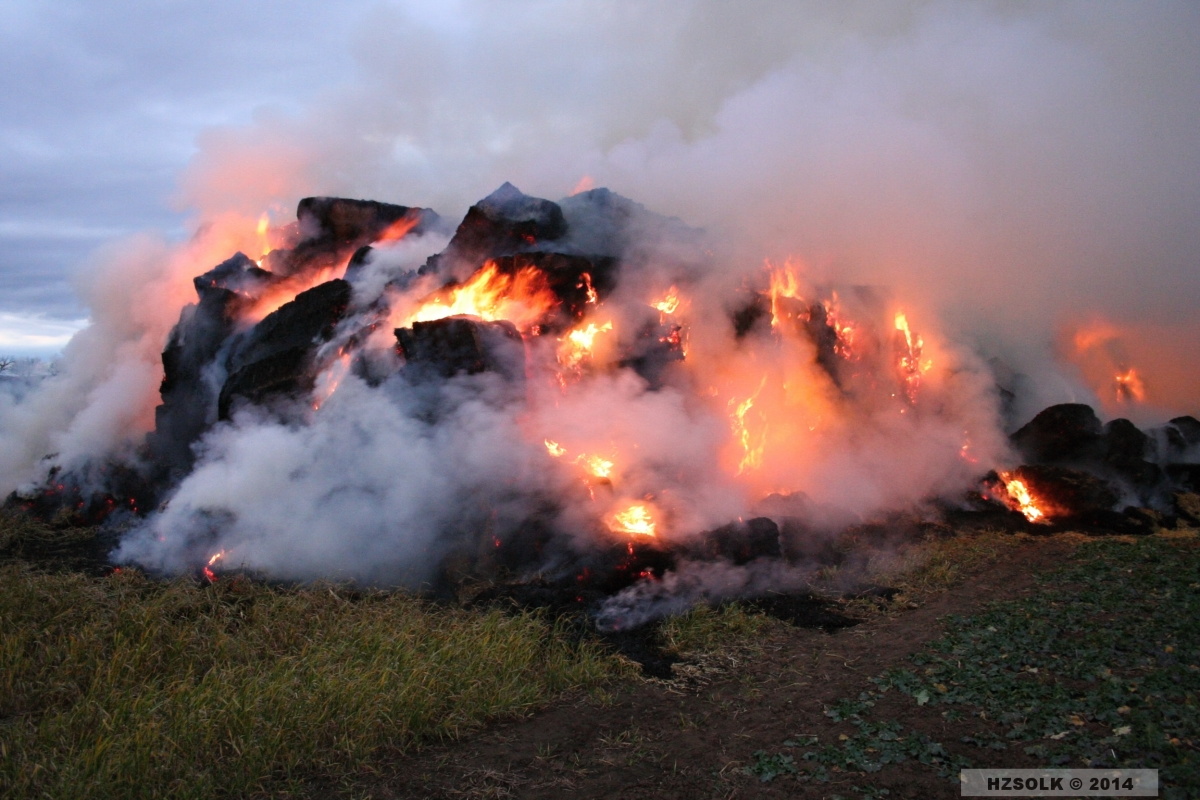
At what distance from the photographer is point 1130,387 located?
748 inches

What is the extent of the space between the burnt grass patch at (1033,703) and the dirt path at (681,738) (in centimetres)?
10

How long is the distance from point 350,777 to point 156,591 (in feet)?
14.1

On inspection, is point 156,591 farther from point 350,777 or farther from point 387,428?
point 350,777

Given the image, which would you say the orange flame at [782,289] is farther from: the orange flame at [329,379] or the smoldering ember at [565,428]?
the orange flame at [329,379]

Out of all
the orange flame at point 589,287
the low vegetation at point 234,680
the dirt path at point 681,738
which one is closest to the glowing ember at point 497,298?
the orange flame at point 589,287

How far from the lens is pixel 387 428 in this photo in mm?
10578

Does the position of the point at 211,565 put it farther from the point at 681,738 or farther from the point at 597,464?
the point at 681,738

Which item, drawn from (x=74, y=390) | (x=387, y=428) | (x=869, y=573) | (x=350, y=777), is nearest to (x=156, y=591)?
(x=387, y=428)

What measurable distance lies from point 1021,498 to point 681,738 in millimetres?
10212

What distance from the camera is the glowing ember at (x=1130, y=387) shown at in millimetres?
18812

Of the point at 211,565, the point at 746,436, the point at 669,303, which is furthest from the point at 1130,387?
the point at 211,565

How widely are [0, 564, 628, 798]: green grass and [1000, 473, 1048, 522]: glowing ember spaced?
932 cm

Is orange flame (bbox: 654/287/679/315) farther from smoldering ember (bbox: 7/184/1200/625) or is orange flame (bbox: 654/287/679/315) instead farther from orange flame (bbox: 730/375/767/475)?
orange flame (bbox: 730/375/767/475)

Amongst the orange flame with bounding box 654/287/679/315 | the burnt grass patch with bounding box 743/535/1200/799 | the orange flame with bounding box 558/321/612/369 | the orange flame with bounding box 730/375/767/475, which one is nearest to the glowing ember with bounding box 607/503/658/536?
the orange flame with bounding box 558/321/612/369
